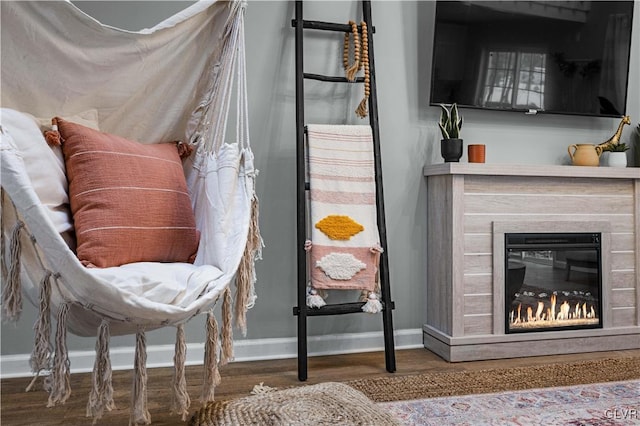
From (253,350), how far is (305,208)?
0.71m

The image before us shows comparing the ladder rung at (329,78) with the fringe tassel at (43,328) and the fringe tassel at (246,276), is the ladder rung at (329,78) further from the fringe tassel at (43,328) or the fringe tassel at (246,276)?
the fringe tassel at (43,328)

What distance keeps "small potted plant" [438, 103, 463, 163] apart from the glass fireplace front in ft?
1.51

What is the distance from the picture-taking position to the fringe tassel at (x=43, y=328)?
117 cm

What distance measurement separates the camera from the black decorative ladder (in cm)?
214

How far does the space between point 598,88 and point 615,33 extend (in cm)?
31

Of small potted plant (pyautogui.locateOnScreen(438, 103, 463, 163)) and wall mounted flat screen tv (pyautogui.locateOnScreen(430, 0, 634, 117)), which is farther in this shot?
wall mounted flat screen tv (pyautogui.locateOnScreen(430, 0, 634, 117))

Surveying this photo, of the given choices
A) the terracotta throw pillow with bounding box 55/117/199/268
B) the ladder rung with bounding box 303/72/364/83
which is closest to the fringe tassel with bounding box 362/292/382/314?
the terracotta throw pillow with bounding box 55/117/199/268

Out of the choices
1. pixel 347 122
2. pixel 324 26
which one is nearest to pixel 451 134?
pixel 347 122

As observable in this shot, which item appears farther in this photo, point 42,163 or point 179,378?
point 42,163

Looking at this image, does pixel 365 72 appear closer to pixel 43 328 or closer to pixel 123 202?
pixel 123 202

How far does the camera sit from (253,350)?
91.2 inches

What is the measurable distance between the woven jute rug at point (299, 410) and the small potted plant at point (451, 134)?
3.96ft

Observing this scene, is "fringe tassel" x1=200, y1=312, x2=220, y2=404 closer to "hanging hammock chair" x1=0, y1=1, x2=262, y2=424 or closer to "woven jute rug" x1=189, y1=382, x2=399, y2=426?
"hanging hammock chair" x1=0, y1=1, x2=262, y2=424

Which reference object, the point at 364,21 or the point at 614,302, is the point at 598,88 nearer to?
the point at 614,302
